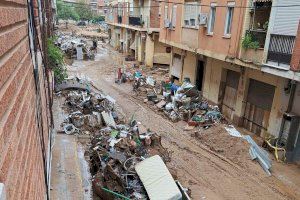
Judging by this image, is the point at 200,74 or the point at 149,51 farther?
Answer: the point at 149,51

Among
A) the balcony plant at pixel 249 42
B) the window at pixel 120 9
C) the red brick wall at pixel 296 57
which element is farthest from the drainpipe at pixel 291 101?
the window at pixel 120 9

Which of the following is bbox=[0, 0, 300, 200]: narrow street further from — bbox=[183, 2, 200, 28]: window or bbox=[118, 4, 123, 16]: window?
bbox=[118, 4, 123, 16]: window

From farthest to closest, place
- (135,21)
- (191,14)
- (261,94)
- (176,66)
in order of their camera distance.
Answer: (135,21)
(176,66)
(191,14)
(261,94)

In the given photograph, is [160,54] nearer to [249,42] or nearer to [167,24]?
[167,24]

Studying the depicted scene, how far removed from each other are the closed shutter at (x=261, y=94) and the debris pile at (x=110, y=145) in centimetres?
511

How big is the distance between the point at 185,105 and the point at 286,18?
279 inches

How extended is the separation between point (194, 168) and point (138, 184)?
2.97 metres

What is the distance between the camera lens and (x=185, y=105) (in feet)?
54.7

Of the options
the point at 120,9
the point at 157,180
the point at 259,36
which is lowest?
the point at 157,180

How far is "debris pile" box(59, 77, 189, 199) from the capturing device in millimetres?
8734

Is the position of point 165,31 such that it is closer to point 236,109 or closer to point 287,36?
point 236,109

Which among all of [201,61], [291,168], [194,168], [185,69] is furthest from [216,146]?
[185,69]

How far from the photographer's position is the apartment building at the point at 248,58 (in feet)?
37.3

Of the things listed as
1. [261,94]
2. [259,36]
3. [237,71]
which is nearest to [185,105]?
[237,71]
